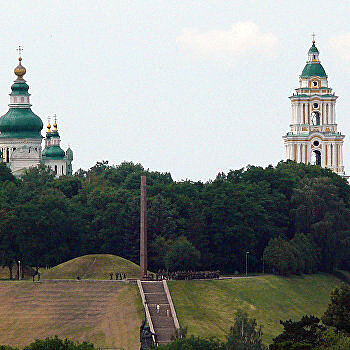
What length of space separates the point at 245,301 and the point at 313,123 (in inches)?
2524

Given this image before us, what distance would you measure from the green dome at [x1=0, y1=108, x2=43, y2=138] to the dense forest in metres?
24.2

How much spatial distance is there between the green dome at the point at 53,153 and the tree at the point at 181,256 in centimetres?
5369

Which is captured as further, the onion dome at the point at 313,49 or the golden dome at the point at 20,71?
the onion dome at the point at 313,49

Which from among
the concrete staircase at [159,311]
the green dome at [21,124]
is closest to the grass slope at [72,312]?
the concrete staircase at [159,311]

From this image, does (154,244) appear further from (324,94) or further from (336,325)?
(324,94)

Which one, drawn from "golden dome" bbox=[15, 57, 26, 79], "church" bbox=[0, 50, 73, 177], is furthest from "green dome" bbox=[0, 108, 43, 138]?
"golden dome" bbox=[15, 57, 26, 79]

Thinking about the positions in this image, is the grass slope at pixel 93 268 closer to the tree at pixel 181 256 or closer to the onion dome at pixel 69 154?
the tree at pixel 181 256

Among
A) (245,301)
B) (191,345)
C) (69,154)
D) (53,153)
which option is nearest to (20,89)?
(53,153)

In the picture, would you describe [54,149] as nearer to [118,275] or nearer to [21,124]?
[21,124]

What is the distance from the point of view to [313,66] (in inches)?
6900

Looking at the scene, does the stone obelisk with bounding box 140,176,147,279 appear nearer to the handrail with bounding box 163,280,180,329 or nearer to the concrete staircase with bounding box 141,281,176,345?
the concrete staircase with bounding box 141,281,176,345

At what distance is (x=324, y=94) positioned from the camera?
17462 cm

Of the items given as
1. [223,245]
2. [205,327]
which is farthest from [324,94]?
[205,327]

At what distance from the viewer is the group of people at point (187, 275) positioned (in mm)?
117094
